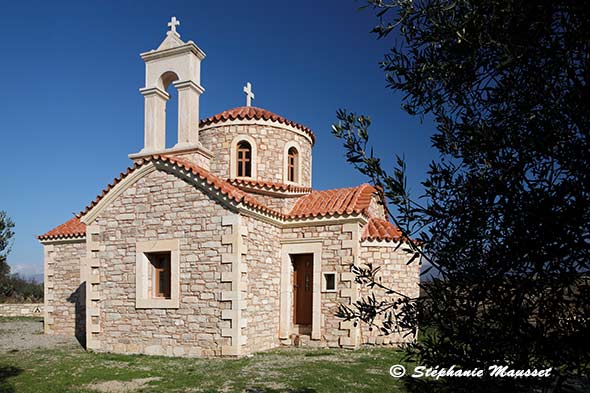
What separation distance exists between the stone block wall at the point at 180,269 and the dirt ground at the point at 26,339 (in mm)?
2659

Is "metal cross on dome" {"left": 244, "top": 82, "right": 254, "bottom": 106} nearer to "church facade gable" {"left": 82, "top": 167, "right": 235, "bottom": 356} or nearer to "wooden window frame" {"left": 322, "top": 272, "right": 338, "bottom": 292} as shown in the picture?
"church facade gable" {"left": 82, "top": 167, "right": 235, "bottom": 356}

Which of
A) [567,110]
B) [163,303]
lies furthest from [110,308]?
[567,110]

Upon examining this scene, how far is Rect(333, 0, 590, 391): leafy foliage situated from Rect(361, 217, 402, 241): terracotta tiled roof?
9921 millimetres

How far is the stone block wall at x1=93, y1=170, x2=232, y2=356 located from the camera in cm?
1124

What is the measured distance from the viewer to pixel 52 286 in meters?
17.2

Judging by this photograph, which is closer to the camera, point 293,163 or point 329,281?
point 329,281

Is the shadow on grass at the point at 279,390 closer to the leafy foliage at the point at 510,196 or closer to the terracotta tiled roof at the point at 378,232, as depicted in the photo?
the leafy foliage at the point at 510,196

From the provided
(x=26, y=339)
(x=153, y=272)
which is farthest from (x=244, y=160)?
(x=26, y=339)

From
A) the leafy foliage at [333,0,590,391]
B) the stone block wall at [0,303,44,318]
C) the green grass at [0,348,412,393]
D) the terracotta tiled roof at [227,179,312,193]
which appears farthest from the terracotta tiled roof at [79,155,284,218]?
the stone block wall at [0,303,44,318]

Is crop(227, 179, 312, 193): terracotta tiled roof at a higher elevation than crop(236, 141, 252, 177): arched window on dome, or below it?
below

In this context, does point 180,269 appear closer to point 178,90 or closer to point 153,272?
point 153,272

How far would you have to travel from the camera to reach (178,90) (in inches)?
523

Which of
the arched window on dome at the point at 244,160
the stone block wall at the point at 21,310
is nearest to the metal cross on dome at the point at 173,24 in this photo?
the arched window on dome at the point at 244,160

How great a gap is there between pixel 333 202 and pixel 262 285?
3602 millimetres
